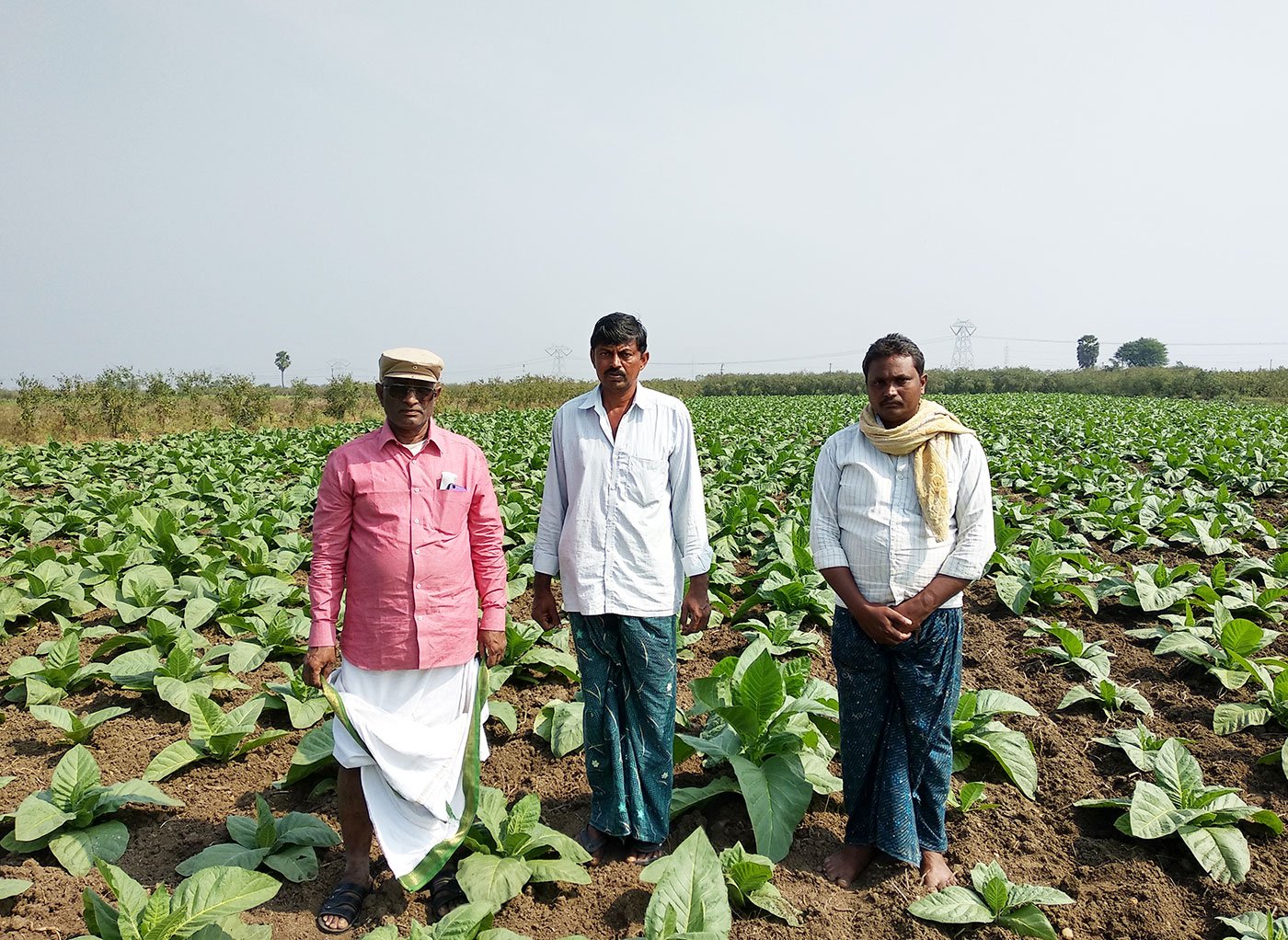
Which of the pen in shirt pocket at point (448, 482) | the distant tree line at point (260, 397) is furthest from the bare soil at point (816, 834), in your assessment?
the distant tree line at point (260, 397)

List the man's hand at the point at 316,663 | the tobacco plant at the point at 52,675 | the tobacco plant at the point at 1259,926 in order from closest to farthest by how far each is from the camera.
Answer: the tobacco plant at the point at 1259,926 < the man's hand at the point at 316,663 < the tobacco plant at the point at 52,675

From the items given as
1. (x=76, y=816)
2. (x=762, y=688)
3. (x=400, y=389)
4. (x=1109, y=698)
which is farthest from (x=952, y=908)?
(x=76, y=816)

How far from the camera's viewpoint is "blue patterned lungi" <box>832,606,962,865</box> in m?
2.75

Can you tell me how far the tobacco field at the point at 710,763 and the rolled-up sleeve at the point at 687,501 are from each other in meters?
0.61

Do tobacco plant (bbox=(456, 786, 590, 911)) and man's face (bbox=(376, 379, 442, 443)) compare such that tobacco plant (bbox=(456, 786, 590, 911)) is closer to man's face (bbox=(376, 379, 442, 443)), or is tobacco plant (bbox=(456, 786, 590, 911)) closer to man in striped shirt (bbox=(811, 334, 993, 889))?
man in striped shirt (bbox=(811, 334, 993, 889))

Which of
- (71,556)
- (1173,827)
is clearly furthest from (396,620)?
(71,556)

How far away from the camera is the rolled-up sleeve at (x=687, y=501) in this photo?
3061 millimetres

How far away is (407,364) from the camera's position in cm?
263

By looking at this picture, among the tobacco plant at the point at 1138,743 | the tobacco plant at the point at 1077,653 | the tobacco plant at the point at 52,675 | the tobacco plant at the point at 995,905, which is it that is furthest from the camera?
the tobacco plant at the point at 1077,653

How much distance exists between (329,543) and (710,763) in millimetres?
1850

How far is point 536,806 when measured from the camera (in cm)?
292

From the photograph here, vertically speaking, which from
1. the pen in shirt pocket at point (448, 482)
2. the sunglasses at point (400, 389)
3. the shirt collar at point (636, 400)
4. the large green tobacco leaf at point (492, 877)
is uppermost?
the sunglasses at point (400, 389)

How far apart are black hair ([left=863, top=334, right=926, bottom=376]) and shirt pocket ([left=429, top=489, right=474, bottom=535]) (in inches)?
53.9

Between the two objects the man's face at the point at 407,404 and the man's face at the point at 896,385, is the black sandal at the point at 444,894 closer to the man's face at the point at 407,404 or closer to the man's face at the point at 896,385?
the man's face at the point at 407,404
